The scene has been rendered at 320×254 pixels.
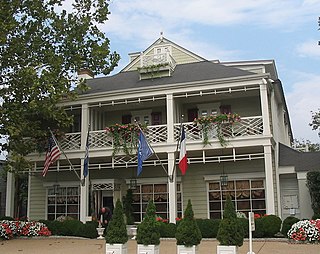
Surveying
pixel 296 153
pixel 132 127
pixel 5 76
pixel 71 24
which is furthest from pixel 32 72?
pixel 296 153

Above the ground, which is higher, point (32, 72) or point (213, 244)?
point (32, 72)

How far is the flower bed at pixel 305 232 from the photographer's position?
1416 centimetres

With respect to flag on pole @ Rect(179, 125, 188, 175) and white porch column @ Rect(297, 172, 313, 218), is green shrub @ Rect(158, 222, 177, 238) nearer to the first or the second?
flag on pole @ Rect(179, 125, 188, 175)

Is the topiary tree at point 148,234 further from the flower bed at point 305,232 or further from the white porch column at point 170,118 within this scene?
the white porch column at point 170,118

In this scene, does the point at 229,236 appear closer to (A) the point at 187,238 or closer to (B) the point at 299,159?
(A) the point at 187,238

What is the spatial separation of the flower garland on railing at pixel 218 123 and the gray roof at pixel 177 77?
72.6 inches

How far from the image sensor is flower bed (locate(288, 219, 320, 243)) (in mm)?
14156

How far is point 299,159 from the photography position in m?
19.6

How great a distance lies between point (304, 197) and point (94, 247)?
991cm

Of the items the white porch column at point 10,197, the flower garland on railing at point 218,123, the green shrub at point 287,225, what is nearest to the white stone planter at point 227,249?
the green shrub at point 287,225

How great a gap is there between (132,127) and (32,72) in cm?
492

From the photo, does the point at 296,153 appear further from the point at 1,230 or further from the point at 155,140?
the point at 1,230

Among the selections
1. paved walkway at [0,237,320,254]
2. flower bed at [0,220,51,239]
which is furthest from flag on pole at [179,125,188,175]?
flower bed at [0,220,51,239]

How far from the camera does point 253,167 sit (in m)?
19.5
